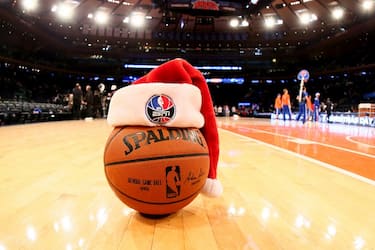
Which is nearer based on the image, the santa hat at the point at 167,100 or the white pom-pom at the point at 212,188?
the santa hat at the point at 167,100

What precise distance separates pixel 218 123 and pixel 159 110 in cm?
1108

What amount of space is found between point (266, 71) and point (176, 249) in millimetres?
29378

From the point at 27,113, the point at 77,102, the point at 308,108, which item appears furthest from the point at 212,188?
the point at 308,108

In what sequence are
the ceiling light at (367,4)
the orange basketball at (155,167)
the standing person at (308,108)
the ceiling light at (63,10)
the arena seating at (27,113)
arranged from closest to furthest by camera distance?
1. the orange basketball at (155,167)
2. the arena seating at (27,113)
3. the standing person at (308,108)
4. the ceiling light at (367,4)
5. the ceiling light at (63,10)

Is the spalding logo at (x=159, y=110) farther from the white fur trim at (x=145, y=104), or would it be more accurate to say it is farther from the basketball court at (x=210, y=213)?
the basketball court at (x=210, y=213)

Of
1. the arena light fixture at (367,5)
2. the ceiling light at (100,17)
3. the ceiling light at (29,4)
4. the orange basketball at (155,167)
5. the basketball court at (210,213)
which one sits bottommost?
the basketball court at (210,213)

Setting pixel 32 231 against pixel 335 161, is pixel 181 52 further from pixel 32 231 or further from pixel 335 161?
pixel 32 231

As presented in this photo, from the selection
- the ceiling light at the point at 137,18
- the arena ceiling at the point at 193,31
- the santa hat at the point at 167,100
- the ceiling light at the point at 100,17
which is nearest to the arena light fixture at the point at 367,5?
the arena ceiling at the point at 193,31

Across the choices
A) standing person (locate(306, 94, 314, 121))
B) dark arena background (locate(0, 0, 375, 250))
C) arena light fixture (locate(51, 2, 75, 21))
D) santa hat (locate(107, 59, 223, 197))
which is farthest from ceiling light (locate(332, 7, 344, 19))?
santa hat (locate(107, 59, 223, 197))

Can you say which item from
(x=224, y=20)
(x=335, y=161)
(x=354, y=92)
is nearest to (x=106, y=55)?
(x=224, y=20)

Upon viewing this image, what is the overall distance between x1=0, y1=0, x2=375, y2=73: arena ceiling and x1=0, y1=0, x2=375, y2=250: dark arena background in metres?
0.11

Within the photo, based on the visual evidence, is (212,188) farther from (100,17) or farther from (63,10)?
(100,17)

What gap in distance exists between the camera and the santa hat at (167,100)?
4.83 ft

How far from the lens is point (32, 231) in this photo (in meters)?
1.35
